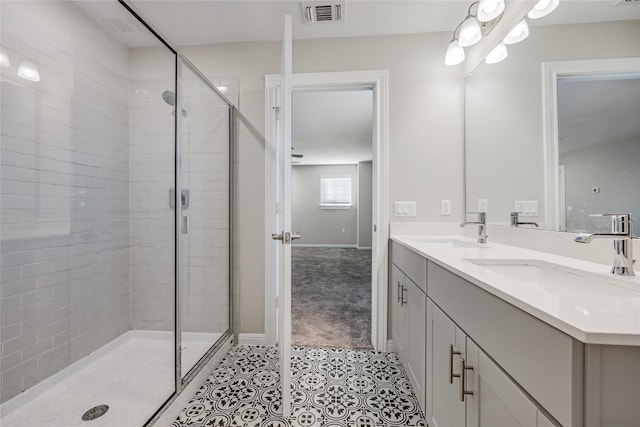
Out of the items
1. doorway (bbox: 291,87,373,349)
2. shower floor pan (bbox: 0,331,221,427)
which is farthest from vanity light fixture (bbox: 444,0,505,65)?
shower floor pan (bbox: 0,331,221,427)

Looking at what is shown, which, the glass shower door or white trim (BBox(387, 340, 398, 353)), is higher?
the glass shower door

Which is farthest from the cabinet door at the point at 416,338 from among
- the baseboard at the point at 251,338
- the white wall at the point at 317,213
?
the white wall at the point at 317,213

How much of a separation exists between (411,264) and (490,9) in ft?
4.99

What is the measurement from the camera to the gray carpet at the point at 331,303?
2.18m

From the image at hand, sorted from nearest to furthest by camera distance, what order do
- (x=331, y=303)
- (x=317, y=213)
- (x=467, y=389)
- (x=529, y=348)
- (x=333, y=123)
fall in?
(x=529, y=348) → (x=467, y=389) → (x=331, y=303) → (x=333, y=123) → (x=317, y=213)

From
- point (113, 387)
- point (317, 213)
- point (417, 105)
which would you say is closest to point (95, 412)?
point (113, 387)

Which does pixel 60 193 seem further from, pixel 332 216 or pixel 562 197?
pixel 332 216

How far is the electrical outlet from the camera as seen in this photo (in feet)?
6.50

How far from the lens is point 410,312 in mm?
1504

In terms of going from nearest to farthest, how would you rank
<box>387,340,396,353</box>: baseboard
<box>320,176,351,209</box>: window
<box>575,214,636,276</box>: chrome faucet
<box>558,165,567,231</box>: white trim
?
1. <box>575,214,636,276</box>: chrome faucet
2. <box>558,165,567,231</box>: white trim
3. <box>387,340,396,353</box>: baseboard
4. <box>320,176,351,209</box>: window

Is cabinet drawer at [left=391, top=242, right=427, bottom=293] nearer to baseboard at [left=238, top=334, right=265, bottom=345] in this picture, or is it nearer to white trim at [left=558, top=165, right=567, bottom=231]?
white trim at [left=558, top=165, right=567, bottom=231]

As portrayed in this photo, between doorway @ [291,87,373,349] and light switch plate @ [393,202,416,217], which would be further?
doorway @ [291,87,373,349]

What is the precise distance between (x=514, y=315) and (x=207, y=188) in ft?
6.42

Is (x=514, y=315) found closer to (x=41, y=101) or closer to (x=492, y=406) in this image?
(x=492, y=406)
